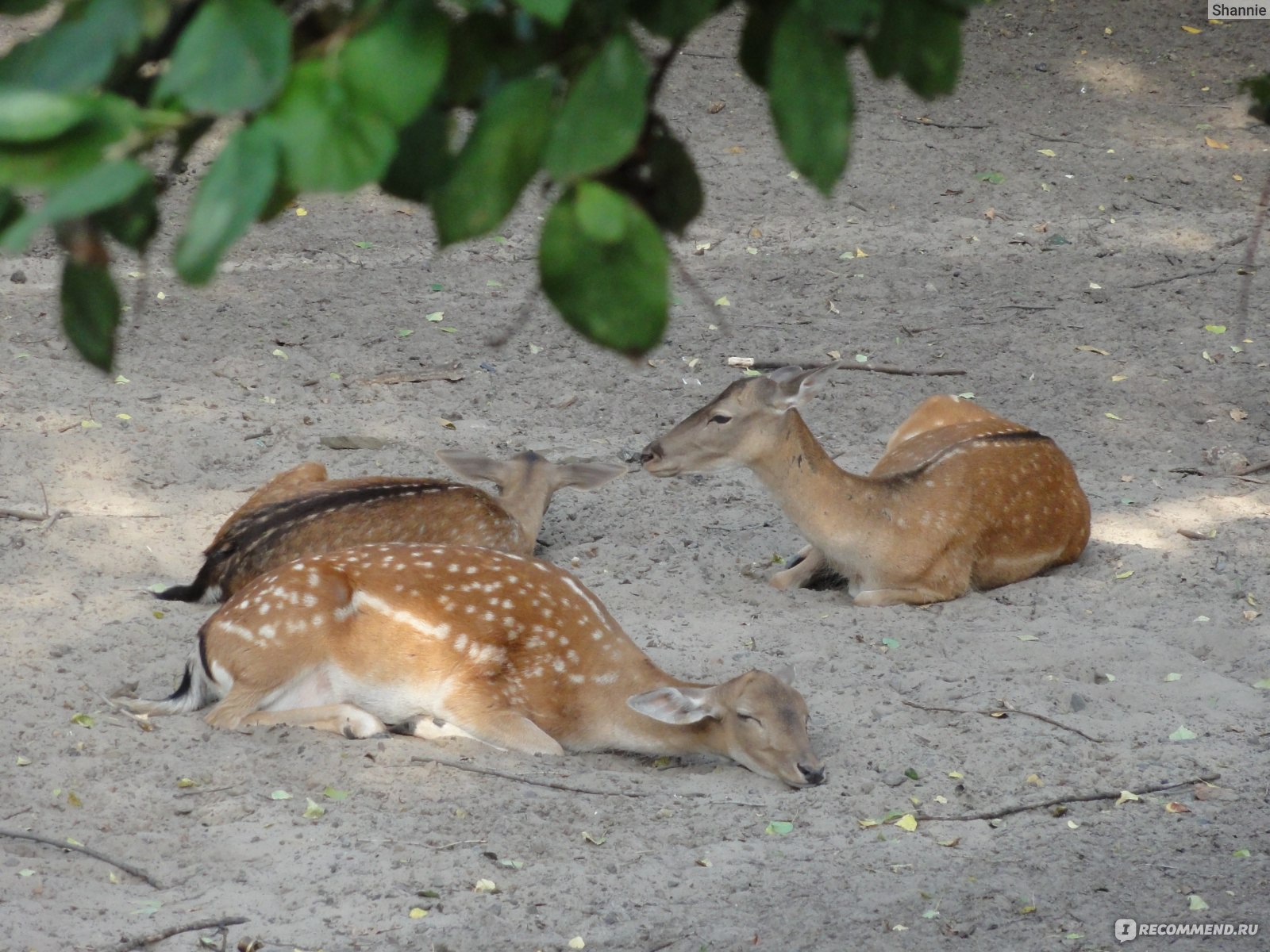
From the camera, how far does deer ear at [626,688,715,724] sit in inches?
172

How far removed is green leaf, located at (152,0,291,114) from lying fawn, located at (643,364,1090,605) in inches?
194

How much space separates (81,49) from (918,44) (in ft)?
2.29

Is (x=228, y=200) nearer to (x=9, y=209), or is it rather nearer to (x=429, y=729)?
(x=9, y=209)

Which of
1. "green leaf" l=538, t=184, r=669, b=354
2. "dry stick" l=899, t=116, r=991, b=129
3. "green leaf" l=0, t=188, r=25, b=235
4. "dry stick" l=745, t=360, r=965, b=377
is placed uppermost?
"green leaf" l=0, t=188, r=25, b=235

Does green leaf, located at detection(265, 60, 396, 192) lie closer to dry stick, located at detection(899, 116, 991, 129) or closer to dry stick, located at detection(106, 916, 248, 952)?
dry stick, located at detection(106, 916, 248, 952)

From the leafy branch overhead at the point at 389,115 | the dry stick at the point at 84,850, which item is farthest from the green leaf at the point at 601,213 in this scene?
the dry stick at the point at 84,850

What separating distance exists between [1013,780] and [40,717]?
9.92 feet

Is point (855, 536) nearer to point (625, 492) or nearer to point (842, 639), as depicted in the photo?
point (842, 639)

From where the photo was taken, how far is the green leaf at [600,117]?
1.03m

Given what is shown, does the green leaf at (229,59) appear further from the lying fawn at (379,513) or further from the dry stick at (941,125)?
the dry stick at (941,125)

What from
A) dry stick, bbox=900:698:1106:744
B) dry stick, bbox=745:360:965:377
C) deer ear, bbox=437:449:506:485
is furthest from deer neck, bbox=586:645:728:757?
dry stick, bbox=745:360:965:377

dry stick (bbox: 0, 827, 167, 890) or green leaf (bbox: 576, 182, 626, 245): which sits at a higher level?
green leaf (bbox: 576, 182, 626, 245)

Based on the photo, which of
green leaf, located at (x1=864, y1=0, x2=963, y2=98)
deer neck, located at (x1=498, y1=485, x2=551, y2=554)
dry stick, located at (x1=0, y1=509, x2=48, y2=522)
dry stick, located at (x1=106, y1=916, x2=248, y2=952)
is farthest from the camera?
deer neck, located at (x1=498, y1=485, x2=551, y2=554)

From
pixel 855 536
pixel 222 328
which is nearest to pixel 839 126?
Result: pixel 855 536
